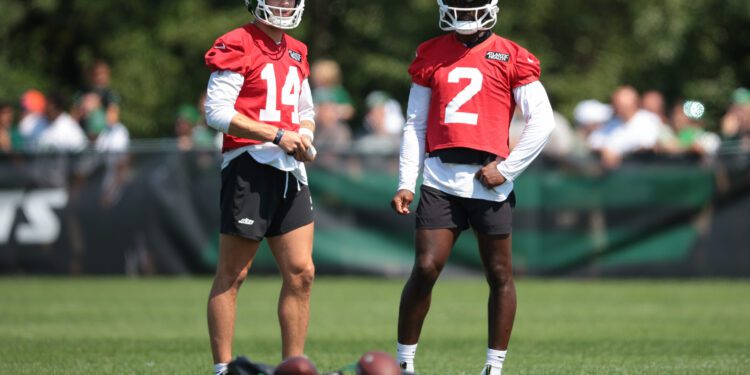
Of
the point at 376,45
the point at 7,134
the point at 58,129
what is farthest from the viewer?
the point at 376,45

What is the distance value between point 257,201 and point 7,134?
496 inches

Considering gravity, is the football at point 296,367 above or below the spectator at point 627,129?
below

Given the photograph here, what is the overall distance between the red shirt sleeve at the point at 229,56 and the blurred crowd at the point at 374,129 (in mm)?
9161

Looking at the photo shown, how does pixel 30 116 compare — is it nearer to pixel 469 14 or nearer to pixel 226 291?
pixel 226 291

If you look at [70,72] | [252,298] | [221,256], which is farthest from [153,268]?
[70,72]

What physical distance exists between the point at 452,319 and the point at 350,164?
4855 millimetres

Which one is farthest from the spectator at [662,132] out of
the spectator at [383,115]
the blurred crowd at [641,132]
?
the spectator at [383,115]

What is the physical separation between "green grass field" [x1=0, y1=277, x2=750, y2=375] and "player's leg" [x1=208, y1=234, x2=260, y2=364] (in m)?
1.02

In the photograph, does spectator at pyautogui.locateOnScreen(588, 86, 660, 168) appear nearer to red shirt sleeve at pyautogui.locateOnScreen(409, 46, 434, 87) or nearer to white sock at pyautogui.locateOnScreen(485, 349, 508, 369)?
red shirt sleeve at pyautogui.locateOnScreen(409, 46, 434, 87)

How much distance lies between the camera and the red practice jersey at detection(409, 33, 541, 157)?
24.5ft

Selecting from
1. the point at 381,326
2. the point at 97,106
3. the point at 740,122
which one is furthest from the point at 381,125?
the point at 381,326

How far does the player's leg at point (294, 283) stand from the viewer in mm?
7523

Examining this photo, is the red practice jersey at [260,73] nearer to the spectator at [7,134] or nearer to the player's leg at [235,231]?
the player's leg at [235,231]

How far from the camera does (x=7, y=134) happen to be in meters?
19.0
